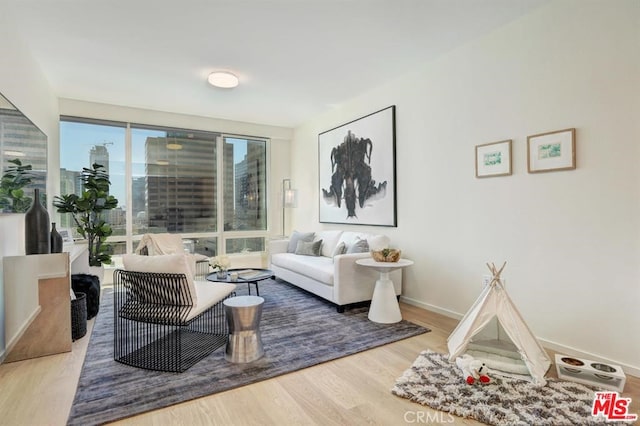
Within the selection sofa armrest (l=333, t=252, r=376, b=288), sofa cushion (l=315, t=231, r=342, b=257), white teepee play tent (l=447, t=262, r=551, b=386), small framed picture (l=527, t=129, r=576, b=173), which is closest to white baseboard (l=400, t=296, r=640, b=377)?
white teepee play tent (l=447, t=262, r=551, b=386)

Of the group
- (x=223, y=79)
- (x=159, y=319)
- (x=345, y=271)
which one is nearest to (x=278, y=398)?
(x=159, y=319)

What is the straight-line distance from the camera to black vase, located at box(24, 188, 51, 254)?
8.77ft

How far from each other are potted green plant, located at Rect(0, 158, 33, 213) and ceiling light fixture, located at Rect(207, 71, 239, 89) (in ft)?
6.69

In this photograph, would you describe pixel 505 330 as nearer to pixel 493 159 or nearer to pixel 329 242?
pixel 493 159

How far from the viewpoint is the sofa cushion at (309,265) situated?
374cm

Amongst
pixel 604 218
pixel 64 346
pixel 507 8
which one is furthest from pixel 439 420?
pixel 507 8

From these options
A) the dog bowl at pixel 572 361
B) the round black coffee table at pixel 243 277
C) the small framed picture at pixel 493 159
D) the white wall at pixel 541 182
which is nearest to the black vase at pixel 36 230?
the round black coffee table at pixel 243 277

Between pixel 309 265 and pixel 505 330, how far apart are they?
90.7 inches

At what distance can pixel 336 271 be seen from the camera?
3541 millimetres

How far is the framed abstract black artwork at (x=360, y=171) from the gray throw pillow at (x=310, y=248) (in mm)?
583

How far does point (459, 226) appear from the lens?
3359 millimetres

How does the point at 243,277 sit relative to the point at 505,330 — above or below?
above

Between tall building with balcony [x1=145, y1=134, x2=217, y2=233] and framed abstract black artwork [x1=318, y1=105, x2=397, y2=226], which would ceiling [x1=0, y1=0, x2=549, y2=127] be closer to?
framed abstract black artwork [x1=318, y1=105, x2=397, y2=226]

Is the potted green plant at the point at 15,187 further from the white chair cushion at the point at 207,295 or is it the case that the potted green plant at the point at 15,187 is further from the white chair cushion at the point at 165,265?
the white chair cushion at the point at 207,295
